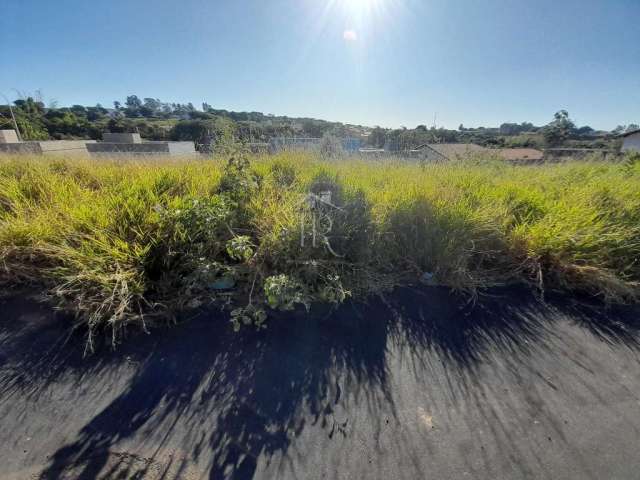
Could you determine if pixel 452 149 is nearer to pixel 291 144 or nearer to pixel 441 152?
pixel 441 152

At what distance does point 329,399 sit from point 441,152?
569cm

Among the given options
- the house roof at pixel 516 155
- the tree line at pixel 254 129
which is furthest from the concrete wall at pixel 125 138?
the house roof at pixel 516 155

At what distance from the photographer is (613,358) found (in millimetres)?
1693

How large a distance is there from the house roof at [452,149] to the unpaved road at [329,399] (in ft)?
13.4

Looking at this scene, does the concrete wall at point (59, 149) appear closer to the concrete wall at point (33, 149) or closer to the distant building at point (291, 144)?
the concrete wall at point (33, 149)

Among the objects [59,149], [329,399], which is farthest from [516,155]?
[59,149]

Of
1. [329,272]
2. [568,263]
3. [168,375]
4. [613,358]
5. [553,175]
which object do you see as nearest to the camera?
[168,375]

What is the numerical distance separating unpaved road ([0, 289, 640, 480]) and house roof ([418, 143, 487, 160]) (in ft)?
13.4

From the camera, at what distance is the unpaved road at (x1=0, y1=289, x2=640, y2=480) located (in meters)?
1.12

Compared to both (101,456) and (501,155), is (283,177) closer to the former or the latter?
(101,456)

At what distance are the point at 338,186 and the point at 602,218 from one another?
9.44 feet

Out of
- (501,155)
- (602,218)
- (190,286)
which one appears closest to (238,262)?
(190,286)

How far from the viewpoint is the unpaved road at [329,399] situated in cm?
112

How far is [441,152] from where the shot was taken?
5.57m
